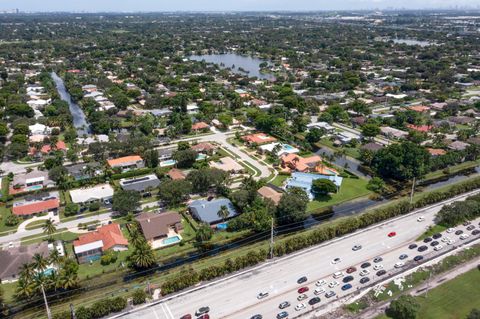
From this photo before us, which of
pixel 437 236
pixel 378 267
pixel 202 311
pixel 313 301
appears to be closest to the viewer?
pixel 202 311

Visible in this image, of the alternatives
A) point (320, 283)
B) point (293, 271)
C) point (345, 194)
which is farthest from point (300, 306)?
point (345, 194)

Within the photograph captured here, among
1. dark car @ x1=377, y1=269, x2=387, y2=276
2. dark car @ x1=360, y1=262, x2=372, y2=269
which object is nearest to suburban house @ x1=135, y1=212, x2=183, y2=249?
dark car @ x1=360, y1=262, x2=372, y2=269

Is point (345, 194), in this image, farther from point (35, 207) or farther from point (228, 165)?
point (35, 207)

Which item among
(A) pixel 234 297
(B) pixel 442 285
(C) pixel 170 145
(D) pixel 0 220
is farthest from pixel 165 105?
(B) pixel 442 285

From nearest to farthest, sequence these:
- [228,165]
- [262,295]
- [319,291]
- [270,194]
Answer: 1. [262,295]
2. [319,291]
3. [270,194]
4. [228,165]

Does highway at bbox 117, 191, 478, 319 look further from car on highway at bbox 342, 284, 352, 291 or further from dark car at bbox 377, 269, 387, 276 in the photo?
dark car at bbox 377, 269, 387, 276

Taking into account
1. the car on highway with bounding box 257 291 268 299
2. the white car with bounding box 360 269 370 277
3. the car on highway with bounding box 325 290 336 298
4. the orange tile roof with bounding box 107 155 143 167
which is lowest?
the car on highway with bounding box 257 291 268 299
